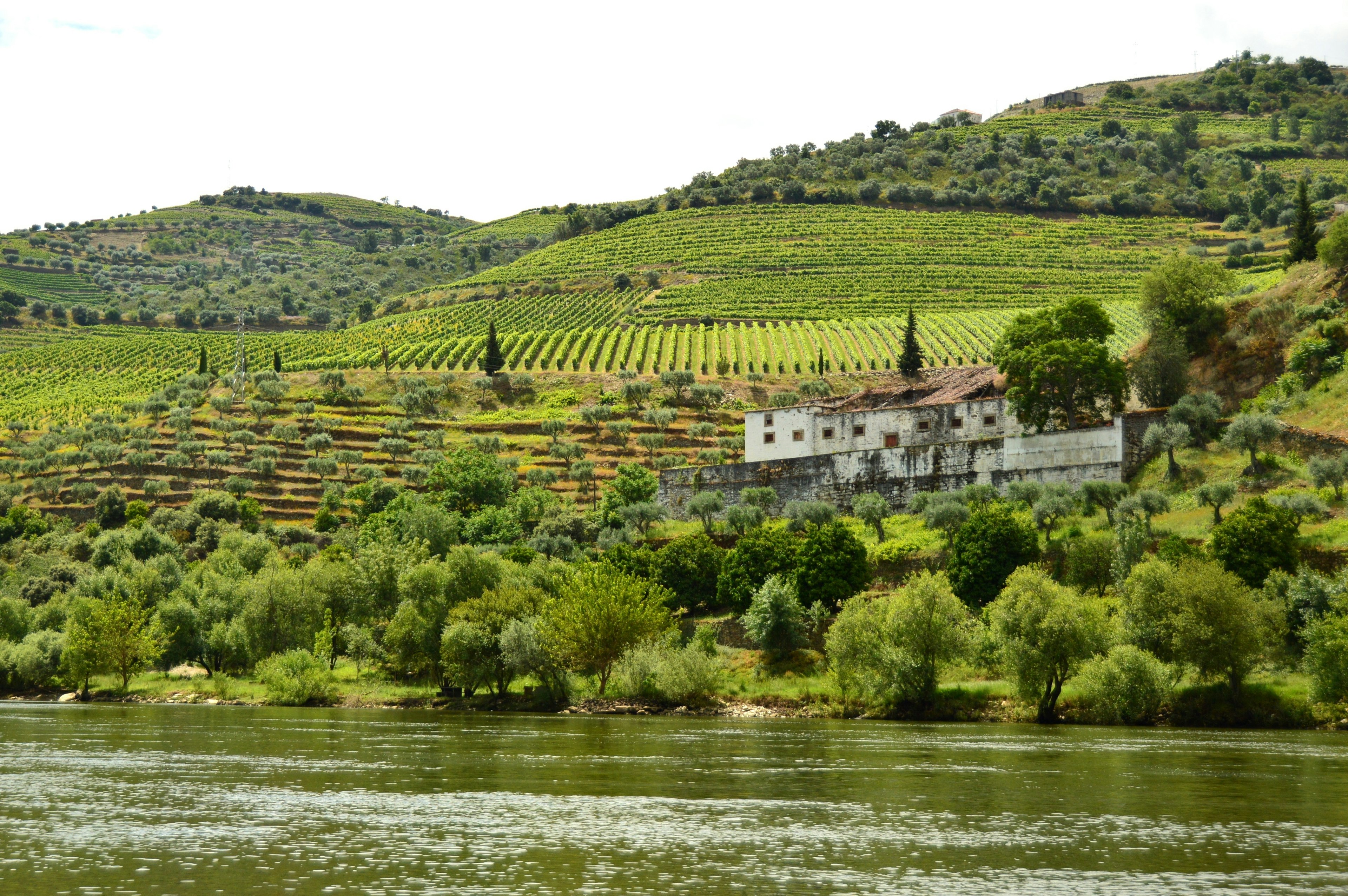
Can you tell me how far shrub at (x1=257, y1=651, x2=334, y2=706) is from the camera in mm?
69375

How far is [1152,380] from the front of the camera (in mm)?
79062

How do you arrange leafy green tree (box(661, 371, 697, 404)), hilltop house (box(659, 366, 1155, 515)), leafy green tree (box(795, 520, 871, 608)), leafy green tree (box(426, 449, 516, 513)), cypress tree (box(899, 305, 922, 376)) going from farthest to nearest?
leafy green tree (box(661, 371, 697, 404)) < cypress tree (box(899, 305, 922, 376)) < leafy green tree (box(426, 449, 516, 513)) < hilltop house (box(659, 366, 1155, 515)) < leafy green tree (box(795, 520, 871, 608))

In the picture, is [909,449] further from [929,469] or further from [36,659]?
[36,659]

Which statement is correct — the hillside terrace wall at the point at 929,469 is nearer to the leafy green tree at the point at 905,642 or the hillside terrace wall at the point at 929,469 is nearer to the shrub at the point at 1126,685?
the leafy green tree at the point at 905,642

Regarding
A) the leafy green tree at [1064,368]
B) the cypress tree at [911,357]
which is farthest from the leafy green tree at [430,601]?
the cypress tree at [911,357]

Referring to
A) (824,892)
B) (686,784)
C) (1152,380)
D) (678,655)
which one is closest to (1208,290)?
(1152,380)

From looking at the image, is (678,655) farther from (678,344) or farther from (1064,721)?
(678,344)

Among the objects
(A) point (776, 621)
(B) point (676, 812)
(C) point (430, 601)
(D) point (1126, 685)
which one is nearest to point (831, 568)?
(A) point (776, 621)

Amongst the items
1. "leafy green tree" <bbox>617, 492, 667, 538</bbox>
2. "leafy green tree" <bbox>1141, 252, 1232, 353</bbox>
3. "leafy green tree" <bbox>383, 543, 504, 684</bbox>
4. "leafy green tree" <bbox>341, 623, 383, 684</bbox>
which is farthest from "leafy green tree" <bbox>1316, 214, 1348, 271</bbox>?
"leafy green tree" <bbox>341, 623, 383, 684</bbox>

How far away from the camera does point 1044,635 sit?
5284 cm

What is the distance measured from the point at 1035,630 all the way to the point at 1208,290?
40455 mm

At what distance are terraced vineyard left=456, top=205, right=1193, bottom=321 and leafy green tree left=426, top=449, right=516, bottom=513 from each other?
185ft

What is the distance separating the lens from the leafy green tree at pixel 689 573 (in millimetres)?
74438

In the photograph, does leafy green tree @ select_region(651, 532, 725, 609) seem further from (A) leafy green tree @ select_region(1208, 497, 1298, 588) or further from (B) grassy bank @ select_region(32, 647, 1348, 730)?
(A) leafy green tree @ select_region(1208, 497, 1298, 588)
